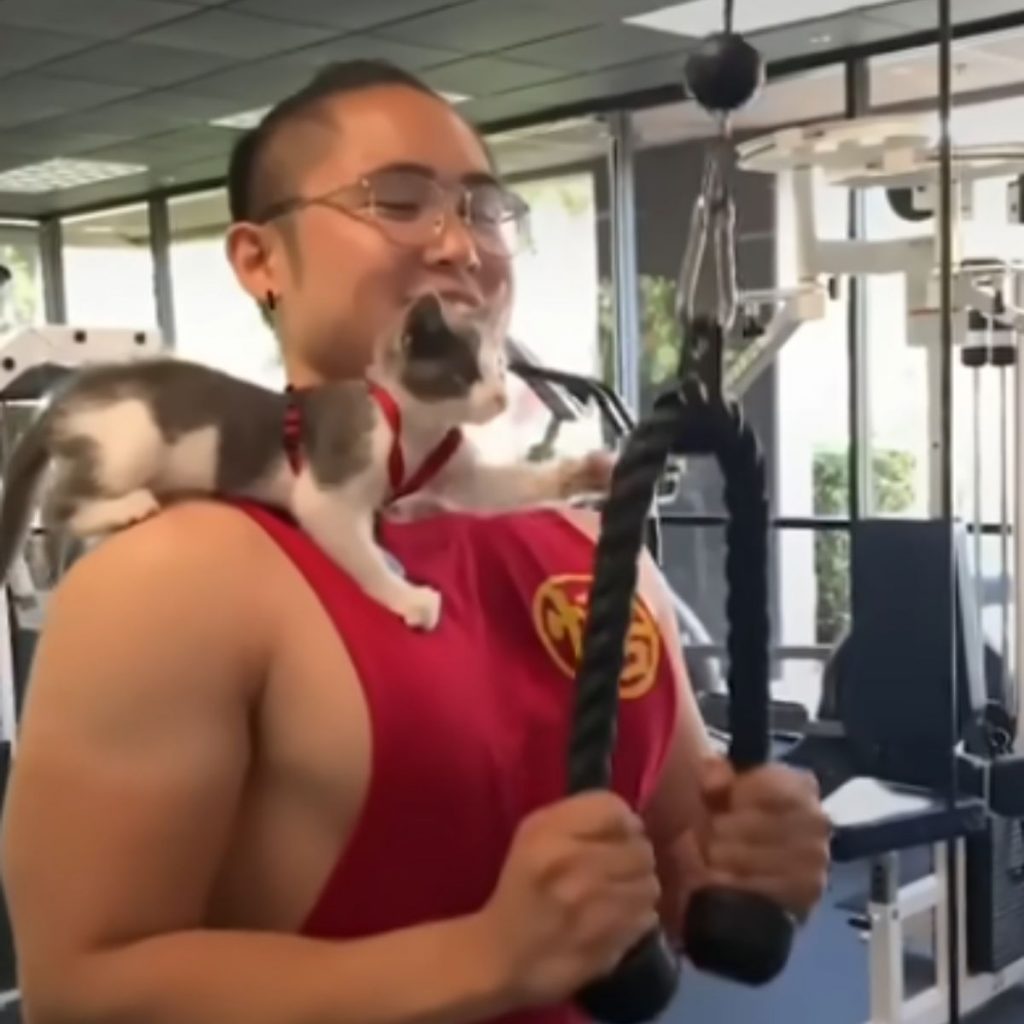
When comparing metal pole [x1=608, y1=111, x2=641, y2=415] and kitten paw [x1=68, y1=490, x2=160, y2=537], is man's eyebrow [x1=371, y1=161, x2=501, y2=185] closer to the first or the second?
kitten paw [x1=68, y1=490, x2=160, y2=537]

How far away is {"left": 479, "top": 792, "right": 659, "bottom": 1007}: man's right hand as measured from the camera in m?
0.67

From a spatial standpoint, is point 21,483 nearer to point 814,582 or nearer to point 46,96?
point 814,582

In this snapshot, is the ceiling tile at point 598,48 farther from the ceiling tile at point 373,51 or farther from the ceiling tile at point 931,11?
the ceiling tile at point 931,11

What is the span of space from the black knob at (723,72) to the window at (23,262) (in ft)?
29.0

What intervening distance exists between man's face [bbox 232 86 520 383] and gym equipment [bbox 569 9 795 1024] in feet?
0.46

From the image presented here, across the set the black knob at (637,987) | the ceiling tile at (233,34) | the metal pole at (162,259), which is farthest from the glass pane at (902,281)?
the metal pole at (162,259)

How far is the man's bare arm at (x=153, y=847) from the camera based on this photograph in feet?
2.23

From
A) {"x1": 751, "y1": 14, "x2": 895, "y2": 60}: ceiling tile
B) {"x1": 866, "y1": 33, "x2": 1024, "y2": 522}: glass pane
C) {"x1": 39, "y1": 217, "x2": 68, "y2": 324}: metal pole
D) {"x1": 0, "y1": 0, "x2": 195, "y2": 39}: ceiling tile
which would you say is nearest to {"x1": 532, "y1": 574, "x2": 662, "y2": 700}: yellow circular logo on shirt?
{"x1": 866, "y1": 33, "x2": 1024, "y2": 522}: glass pane

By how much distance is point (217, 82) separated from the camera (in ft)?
18.1

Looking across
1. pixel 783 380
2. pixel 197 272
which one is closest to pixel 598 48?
pixel 783 380

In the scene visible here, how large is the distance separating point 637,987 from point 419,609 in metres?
0.22

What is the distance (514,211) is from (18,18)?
423 cm

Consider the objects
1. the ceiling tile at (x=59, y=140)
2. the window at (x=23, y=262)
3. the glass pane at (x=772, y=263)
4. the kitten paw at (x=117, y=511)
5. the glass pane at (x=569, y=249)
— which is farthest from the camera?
the window at (x=23, y=262)

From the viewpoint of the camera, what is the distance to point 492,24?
4.73 meters
